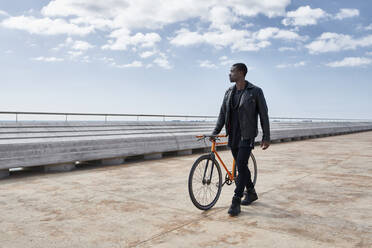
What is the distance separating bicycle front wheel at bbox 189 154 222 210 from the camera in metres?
4.72

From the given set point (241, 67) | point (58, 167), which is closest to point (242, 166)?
point (241, 67)

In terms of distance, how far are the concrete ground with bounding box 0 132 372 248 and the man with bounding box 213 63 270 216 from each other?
0.60m

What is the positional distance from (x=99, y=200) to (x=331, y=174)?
5.41 meters

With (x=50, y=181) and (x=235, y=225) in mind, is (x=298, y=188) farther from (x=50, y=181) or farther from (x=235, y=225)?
(x=50, y=181)

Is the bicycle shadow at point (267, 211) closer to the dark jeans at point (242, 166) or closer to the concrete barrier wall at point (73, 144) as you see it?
the dark jeans at point (242, 166)

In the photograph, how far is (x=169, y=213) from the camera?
468 cm

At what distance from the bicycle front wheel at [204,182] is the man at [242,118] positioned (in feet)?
1.14

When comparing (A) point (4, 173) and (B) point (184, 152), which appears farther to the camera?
(B) point (184, 152)

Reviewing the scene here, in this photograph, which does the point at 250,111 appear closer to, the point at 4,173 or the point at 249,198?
the point at 249,198

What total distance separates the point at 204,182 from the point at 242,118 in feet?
3.47

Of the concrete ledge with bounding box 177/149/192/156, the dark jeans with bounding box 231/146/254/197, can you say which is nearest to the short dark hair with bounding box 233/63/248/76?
the dark jeans with bounding box 231/146/254/197

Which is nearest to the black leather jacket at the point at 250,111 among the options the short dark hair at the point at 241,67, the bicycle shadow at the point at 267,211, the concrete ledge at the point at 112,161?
the short dark hair at the point at 241,67

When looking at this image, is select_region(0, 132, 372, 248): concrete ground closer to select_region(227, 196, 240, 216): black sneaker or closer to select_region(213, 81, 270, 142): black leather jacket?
select_region(227, 196, 240, 216): black sneaker

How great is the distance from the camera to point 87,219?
Result: 4.43 meters
